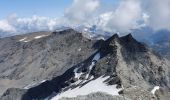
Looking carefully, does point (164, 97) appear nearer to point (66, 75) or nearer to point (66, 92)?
point (66, 92)

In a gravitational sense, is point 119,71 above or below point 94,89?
above

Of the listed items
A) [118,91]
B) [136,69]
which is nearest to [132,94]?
[118,91]

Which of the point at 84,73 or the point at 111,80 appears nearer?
the point at 111,80

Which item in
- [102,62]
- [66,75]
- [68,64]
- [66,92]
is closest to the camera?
[66,92]

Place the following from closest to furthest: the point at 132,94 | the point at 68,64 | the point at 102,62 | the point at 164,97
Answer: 1. the point at 132,94
2. the point at 164,97
3. the point at 102,62
4. the point at 68,64

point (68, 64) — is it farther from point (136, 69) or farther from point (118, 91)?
point (118, 91)

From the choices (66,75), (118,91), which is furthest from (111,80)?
(66,75)

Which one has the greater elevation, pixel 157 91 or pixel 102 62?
→ pixel 102 62

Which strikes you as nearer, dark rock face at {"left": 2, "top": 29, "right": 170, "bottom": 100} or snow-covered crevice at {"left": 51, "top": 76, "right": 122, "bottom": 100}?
snow-covered crevice at {"left": 51, "top": 76, "right": 122, "bottom": 100}

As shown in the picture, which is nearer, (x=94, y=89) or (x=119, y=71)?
(x=94, y=89)

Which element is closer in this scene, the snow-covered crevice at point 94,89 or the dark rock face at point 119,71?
the snow-covered crevice at point 94,89
